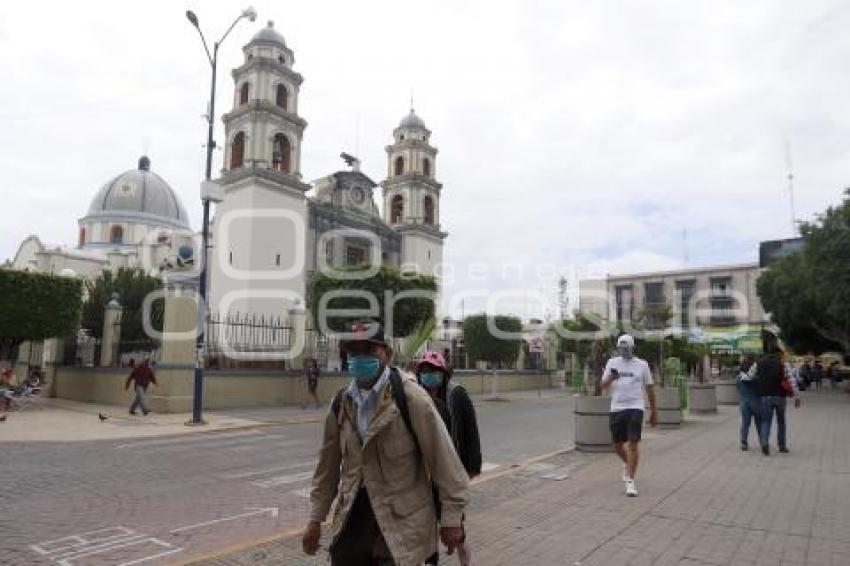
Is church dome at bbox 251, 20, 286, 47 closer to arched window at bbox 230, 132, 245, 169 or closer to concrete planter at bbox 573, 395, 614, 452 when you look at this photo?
arched window at bbox 230, 132, 245, 169

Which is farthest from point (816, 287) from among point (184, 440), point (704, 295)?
point (704, 295)

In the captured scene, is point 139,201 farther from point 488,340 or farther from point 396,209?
point 488,340

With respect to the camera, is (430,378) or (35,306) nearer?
(430,378)

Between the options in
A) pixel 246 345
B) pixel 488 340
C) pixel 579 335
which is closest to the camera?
pixel 246 345

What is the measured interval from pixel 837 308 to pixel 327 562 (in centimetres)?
2707

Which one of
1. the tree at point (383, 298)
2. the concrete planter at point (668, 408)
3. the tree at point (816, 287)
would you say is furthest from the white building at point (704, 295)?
the concrete planter at point (668, 408)

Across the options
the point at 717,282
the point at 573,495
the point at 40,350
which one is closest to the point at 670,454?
the point at 573,495

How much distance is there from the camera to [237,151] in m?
40.3

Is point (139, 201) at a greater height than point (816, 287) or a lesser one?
greater

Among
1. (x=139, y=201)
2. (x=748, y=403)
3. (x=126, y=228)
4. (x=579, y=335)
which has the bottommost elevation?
(x=748, y=403)

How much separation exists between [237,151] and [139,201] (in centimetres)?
2580

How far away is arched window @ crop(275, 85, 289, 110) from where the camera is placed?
40.2m

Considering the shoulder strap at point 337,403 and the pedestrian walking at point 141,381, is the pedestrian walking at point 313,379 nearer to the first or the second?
the pedestrian walking at point 141,381

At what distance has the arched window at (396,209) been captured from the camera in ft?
174
